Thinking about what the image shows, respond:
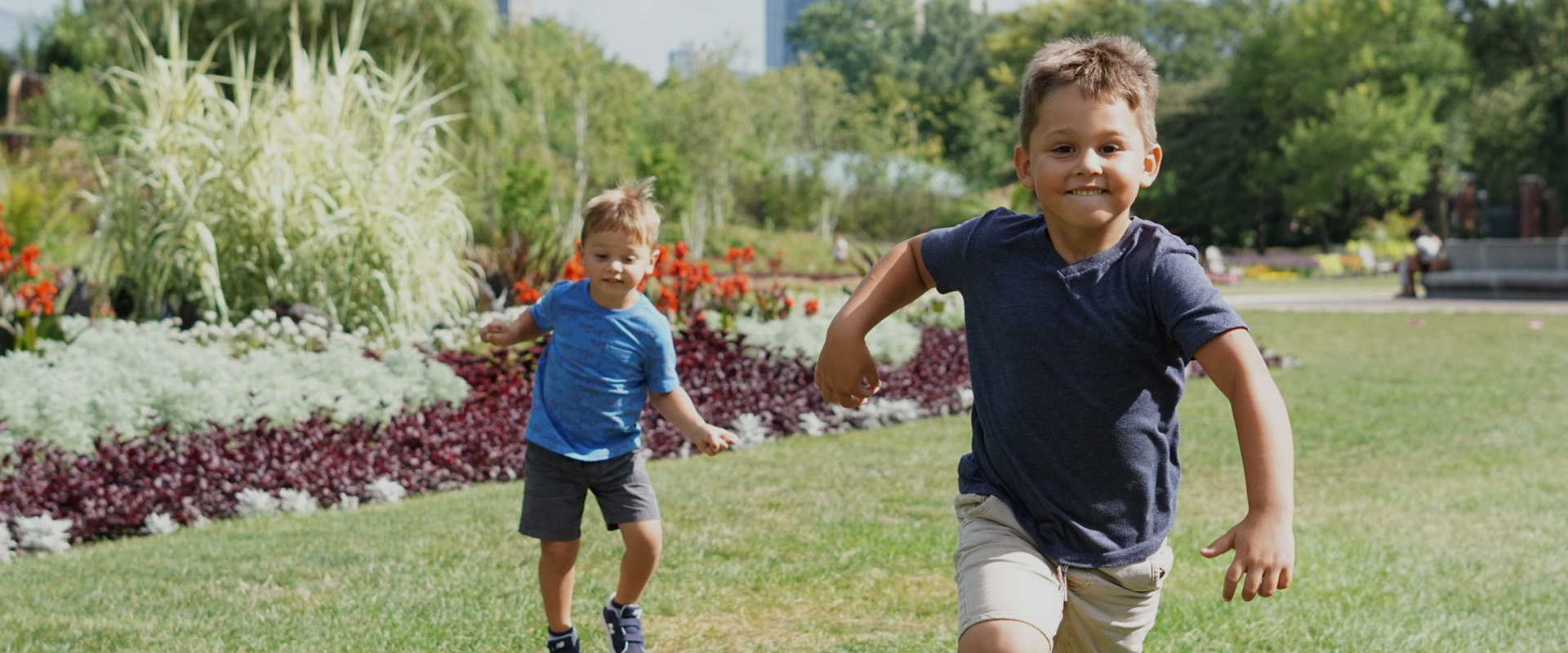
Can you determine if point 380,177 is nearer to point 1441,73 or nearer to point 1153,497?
point 1153,497

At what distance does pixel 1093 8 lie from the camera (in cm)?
6016

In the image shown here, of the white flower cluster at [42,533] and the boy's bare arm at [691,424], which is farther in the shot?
the white flower cluster at [42,533]

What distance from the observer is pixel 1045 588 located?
2.26m

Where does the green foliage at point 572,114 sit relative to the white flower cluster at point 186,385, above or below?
above

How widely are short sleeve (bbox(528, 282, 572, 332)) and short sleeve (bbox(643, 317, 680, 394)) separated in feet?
0.96

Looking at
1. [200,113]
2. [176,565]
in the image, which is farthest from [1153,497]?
[200,113]

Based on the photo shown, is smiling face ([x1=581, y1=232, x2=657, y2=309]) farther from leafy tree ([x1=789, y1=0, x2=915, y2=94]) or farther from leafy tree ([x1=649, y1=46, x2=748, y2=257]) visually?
leafy tree ([x1=789, y1=0, x2=915, y2=94])

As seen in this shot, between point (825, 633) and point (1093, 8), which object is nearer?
point (825, 633)

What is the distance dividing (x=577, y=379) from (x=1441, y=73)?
48.1 m

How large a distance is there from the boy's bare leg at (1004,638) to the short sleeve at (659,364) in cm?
161

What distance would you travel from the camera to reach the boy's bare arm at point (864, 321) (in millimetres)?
2371

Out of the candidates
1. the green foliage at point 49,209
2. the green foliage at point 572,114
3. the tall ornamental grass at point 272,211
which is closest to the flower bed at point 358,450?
the tall ornamental grass at point 272,211

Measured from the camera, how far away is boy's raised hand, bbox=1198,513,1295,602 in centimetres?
189

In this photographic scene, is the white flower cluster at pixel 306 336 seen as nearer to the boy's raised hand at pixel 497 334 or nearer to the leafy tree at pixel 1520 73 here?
the boy's raised hand at pixel 497 334
